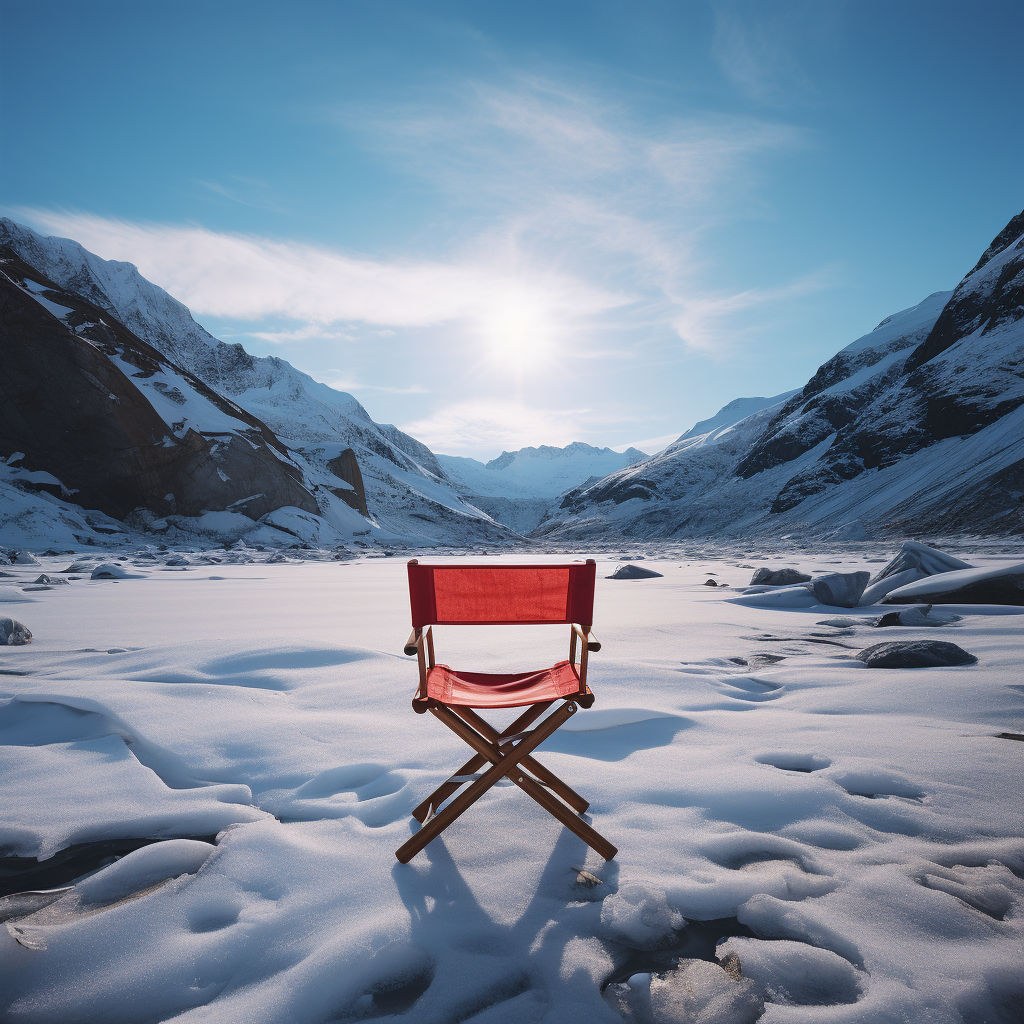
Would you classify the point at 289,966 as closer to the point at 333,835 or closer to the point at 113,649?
the point at 333,835

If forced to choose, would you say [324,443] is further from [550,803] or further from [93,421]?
[550,803]

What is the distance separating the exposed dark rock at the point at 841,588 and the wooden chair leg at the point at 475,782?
6042 mm

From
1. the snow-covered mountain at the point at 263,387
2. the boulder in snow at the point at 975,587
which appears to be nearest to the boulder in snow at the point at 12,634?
the boulder in snow at the point at 975,587

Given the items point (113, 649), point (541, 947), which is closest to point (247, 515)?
point (113, 649)

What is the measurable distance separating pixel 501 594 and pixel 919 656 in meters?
3.49

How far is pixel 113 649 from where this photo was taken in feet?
13.3

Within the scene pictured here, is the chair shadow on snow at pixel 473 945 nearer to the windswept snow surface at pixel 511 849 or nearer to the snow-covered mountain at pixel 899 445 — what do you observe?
the windswept snow surface at pixel 511 849

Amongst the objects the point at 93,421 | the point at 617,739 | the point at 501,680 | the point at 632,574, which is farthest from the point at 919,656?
the point at 93,421

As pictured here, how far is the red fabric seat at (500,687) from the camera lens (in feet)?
6.30

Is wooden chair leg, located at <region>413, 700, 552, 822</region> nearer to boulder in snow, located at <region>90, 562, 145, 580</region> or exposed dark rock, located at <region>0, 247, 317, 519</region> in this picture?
boulder in snow, located at <region>90, 562, 145, 580</region>

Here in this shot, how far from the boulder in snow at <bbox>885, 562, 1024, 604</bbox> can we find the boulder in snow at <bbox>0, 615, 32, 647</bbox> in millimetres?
9109

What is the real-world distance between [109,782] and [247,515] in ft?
78.4

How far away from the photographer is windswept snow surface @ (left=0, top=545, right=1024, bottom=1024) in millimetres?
1311

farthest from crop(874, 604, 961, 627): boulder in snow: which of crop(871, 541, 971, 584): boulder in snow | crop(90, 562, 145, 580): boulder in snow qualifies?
crop(90, 562, 145, 580): boulder in snow
